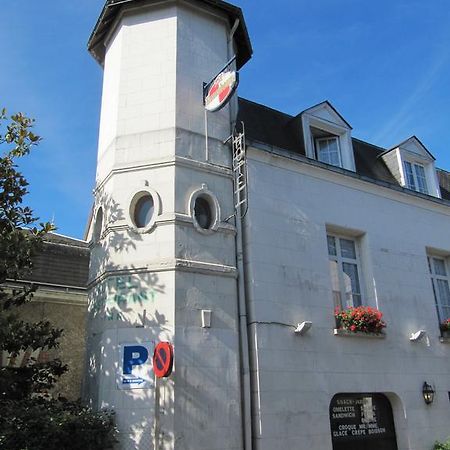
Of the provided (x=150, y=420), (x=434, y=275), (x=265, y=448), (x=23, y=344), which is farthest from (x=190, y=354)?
(x=434, y=275)

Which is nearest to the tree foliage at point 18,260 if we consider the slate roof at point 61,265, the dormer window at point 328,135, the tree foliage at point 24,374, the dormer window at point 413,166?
the tree foliage at point 24,374

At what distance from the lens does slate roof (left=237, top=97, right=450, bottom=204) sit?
11.4 metres

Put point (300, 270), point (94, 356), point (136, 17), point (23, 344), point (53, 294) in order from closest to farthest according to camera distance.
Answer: point (23, 344)
point (94, 356)
point (300, 270)
point (136, 17)
point (53, 294)

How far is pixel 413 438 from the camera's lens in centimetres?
1027

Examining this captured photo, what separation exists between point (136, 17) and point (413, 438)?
10.6 m

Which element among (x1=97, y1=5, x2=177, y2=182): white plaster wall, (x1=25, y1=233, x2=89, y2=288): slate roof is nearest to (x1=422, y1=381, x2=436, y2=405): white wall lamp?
(x1=97, y1=5, x2=177, y2=182): white plaster wall

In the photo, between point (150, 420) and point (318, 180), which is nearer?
point (150, 420)

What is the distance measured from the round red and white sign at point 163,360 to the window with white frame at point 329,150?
22.4ft

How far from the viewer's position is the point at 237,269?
929 cm

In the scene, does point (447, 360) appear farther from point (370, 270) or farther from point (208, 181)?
point (208, 181)

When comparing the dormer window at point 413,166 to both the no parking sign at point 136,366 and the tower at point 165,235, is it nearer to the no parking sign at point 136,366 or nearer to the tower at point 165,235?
the tower at point 165,235

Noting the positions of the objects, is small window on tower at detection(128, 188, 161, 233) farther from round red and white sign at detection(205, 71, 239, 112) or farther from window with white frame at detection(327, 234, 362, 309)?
window with white frame at detection(327, 234, 362, 309)

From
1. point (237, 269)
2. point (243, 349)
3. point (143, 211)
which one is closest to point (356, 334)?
point (243, 349)

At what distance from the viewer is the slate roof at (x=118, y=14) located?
1095 centimetres
